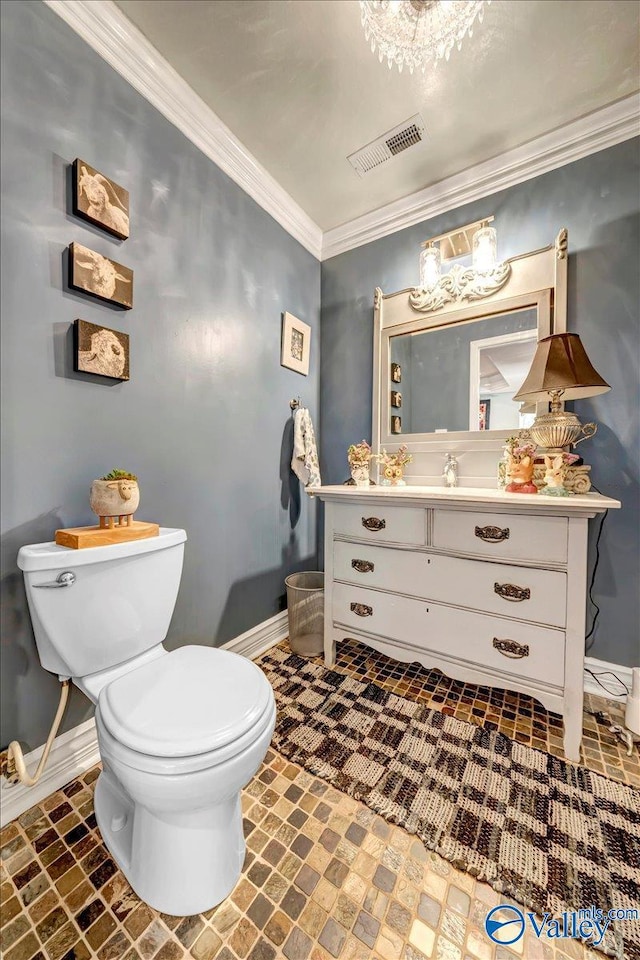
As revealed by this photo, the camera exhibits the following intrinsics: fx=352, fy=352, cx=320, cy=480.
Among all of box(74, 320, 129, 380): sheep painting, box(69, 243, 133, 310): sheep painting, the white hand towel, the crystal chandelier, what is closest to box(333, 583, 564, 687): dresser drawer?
the white hand towel

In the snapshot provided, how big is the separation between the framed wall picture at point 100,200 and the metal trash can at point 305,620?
1724 mm

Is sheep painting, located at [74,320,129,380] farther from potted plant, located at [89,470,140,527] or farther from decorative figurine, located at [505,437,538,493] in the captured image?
decorative figurine, located at [505,437,538,493]

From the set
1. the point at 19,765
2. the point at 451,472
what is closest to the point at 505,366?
the point at 451,472

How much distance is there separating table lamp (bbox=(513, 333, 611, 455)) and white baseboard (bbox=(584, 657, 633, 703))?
102 cm

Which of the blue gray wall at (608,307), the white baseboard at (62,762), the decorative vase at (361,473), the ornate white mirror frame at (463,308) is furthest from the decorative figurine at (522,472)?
the white baseboard at (62,762)

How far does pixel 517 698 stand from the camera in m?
1.56

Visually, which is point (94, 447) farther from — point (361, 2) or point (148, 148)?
point (361, 2)

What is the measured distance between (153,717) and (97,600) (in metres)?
0.38

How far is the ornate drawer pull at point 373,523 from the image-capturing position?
157cm

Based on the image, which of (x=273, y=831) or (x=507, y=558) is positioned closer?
(x=273, y=831)

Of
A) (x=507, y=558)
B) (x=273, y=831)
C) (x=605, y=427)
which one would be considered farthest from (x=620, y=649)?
(x=273, y=831)

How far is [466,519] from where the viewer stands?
1388mm

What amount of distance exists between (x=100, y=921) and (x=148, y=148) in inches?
93.8

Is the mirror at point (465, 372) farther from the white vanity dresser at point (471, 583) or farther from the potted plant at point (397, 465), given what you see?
the white vanity dresser at point (471, 583)
